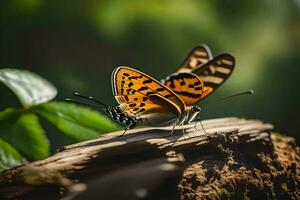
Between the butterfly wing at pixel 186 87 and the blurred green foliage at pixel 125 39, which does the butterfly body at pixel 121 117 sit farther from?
the blurred green foliage at pixel 125 39

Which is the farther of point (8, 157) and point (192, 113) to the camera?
point (192, 113)

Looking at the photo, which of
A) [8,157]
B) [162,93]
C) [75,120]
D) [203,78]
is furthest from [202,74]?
[8,157]

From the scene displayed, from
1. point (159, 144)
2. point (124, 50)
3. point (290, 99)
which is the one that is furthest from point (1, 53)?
point (290, 99)

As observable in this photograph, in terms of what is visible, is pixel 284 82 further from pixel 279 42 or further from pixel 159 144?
pixel 159 144

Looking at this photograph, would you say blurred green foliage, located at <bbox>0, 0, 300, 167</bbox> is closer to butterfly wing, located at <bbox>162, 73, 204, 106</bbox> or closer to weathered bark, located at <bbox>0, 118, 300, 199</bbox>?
butterfly wing, located at <bbox>162, 73, 204, 106</bbox>

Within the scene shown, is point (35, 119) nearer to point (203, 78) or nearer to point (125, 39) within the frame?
point (203, 78)

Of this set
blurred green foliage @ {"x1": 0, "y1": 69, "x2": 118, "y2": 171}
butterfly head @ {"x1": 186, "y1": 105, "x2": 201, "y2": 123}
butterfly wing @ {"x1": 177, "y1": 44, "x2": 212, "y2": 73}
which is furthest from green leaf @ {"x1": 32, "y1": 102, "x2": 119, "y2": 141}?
butterfly wing @ {"x1": 177, "y1": 44, "x2": 212, "y2": 73}
